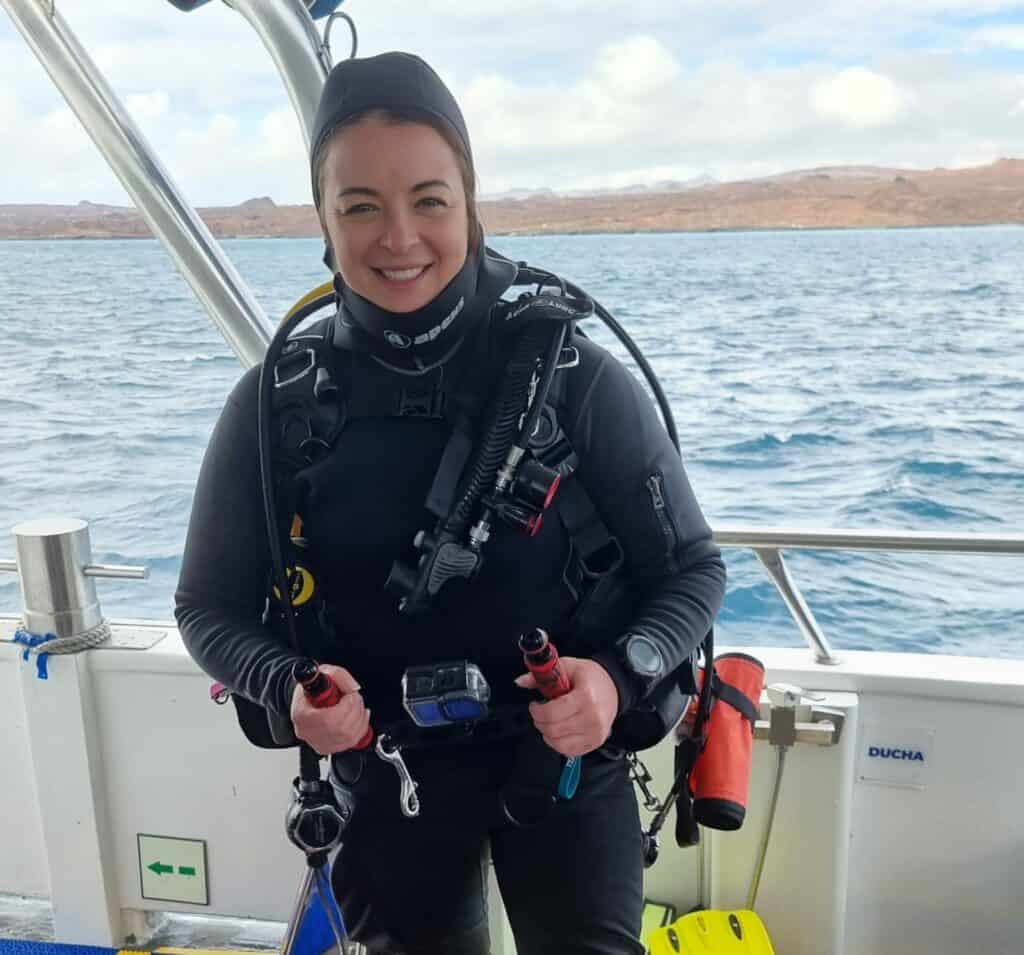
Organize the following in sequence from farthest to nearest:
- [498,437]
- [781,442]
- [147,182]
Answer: [781,442]
[147,182]
[498,437]

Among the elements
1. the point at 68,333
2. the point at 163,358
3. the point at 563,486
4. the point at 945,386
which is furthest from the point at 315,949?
the point at 945,386

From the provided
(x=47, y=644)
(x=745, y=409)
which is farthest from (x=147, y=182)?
(x=745, y=409)

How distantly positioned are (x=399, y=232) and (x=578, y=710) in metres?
0.52

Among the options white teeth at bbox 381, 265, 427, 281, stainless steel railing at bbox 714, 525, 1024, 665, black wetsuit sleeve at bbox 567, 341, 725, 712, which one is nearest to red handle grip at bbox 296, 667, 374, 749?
black wetsuit sleeve at bbox 567, 341, 725, 712

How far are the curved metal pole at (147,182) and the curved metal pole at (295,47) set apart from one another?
0.87 ft

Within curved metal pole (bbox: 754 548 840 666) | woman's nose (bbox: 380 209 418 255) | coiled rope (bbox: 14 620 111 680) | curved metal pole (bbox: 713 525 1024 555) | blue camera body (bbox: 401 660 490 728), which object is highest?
woman's nose (bbox: 380 209 418 255)

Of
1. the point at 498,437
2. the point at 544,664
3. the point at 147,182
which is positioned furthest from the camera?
the point at 147,182

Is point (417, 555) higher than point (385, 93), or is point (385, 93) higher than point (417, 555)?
point (385, 93)

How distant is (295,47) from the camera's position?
146cm

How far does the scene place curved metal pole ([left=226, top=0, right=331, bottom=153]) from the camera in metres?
1.43

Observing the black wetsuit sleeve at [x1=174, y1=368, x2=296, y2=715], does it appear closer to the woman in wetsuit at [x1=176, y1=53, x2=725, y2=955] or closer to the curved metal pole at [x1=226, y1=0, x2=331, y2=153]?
the woman in wetsuit at [x1=176, y1=53, x2=725, y2=955]

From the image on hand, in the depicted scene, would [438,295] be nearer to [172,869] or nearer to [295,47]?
[295,47]

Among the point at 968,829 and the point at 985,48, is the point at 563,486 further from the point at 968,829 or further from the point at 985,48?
the point at 985,48

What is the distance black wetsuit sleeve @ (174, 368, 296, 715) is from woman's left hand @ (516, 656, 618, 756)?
0.31 m
